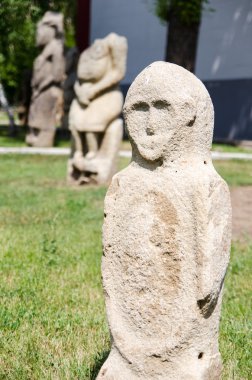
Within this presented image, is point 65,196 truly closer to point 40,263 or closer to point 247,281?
point 40,263

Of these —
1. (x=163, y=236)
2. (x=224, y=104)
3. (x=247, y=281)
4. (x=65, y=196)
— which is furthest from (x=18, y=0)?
(x=224, y=104)

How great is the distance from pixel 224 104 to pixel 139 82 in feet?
51.5

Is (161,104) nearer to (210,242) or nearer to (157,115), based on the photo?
(157,115)

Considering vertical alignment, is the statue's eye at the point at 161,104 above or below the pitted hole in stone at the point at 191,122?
above

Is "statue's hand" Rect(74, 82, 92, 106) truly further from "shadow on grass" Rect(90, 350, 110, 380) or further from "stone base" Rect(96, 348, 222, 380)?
"stone base" Rect(96, 348, 222, 380)

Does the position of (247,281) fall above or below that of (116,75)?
below

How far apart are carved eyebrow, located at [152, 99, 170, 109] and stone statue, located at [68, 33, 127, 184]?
6.74m

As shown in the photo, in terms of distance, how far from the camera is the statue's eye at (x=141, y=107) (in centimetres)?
273

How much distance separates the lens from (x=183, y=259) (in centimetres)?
259

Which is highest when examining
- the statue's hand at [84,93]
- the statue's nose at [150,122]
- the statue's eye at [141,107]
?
the statue's eye at [141,107]

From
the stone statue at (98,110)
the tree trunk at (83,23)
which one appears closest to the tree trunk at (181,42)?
the stone statue at (98,110)

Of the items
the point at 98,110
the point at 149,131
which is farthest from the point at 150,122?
the point at 98,110

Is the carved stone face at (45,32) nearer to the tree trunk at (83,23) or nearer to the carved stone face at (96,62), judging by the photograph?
the carved stone face at (96,62)

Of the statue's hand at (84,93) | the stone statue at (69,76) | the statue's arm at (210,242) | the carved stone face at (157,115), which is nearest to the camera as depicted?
the statue's arm at (210,242)
